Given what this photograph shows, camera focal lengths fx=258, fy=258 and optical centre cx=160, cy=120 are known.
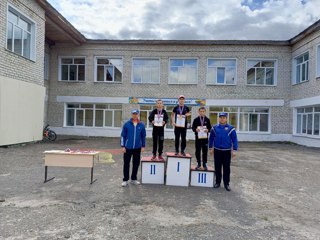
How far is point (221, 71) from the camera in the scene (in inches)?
756

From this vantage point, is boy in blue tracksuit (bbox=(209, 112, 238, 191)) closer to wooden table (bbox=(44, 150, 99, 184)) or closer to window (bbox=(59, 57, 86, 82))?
wooden table (bbox=(44, 150, 99, 184))

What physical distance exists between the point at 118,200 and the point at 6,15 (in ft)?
35.9

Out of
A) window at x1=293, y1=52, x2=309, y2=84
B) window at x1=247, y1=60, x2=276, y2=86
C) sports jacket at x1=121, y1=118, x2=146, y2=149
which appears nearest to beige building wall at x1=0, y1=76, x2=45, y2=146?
sports jacket at x1=121, y1=118, x2=146, y2=149

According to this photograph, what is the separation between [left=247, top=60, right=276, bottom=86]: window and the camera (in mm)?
19062

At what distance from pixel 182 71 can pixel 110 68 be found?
5.48 meters

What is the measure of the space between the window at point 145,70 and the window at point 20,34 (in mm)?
7442

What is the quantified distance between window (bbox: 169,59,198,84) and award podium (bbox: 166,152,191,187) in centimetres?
1363

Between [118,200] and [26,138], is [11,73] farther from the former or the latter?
[118,200]

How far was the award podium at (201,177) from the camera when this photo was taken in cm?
616

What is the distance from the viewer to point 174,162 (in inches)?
243

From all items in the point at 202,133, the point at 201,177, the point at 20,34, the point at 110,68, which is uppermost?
the point at 20,34

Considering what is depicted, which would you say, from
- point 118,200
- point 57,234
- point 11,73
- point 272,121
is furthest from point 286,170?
point 11,73

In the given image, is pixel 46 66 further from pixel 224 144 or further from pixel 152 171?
pixel 224 144

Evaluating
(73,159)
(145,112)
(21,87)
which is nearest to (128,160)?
(73,159)
